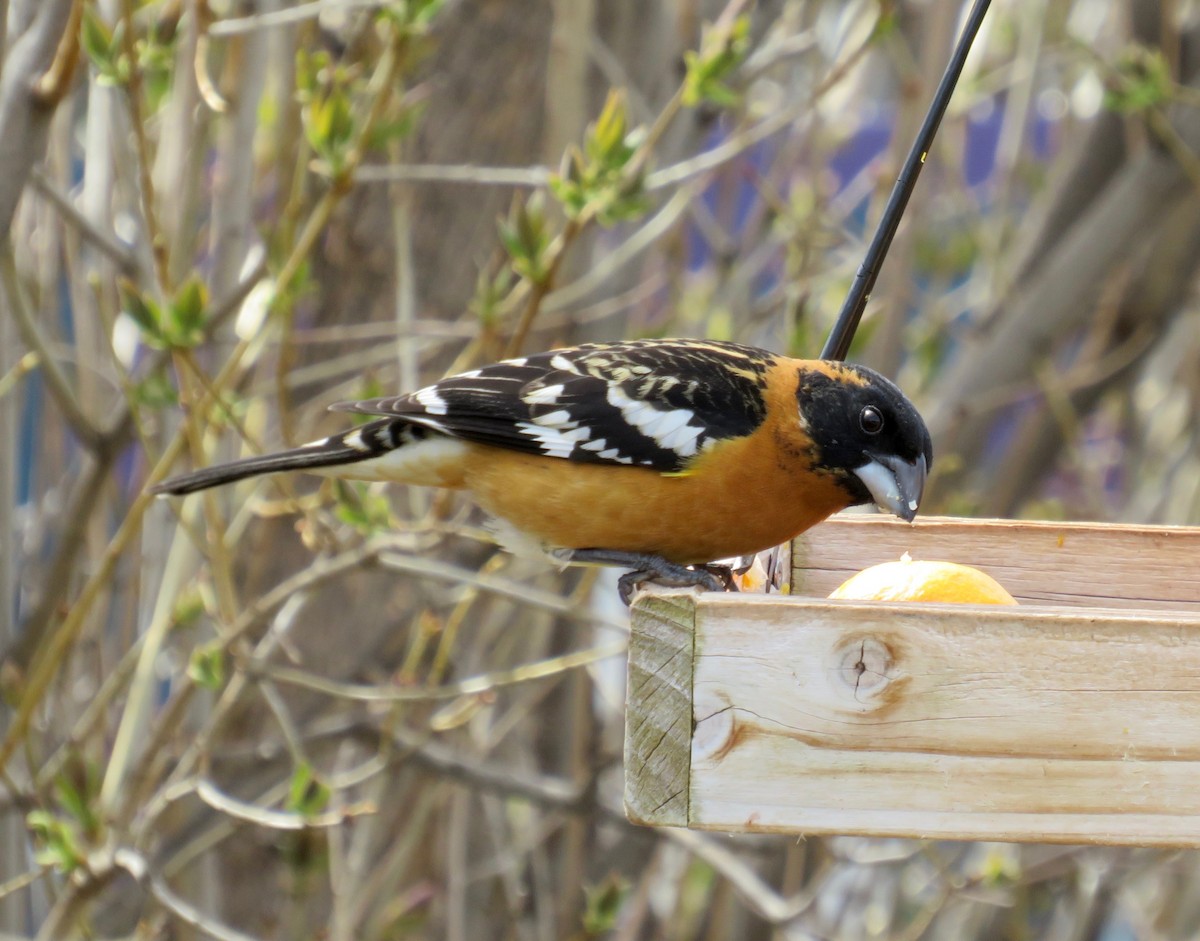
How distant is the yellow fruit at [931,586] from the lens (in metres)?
2.08

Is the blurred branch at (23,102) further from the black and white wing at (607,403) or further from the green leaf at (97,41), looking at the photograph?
the black and white wing at (607,403)

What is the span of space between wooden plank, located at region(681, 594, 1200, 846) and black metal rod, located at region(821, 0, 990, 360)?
34.1 inches

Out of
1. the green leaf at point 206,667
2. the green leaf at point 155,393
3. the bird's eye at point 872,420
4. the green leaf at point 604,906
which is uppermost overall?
the bird's eye at point 872,420

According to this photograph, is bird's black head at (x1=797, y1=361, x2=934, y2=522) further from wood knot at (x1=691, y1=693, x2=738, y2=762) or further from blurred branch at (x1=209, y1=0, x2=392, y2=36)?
blurred branch at (x1=209, y1=0, x2=392, y2=36)

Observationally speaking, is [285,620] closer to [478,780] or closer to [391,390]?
[478,780]

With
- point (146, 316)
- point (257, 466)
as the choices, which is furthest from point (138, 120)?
point (257, 466)

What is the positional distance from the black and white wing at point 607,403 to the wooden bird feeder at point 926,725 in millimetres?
727

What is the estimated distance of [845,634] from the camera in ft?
5.63

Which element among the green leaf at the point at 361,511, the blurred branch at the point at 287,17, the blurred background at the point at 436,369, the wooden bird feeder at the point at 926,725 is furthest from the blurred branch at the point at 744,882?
the blurred branch at the point at 287,17

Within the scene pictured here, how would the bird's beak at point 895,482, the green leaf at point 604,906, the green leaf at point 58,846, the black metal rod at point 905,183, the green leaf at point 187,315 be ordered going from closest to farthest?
the black metal rod at point 905,183
the bird's beak at point 895,482
the green leaf at point 187,315
the green leaf at point 58,846
the green leaf at point 604,906

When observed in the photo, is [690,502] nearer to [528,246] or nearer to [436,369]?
[528,246]

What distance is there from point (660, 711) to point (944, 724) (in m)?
0.33

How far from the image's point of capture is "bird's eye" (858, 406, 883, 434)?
2.43 m

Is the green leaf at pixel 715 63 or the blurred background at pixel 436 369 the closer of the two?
the green leaf at pixel 715 63
